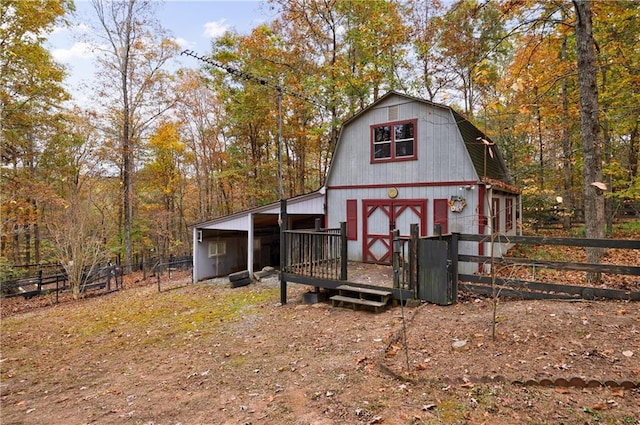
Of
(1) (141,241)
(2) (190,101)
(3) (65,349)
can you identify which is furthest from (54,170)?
(3) (65,349)

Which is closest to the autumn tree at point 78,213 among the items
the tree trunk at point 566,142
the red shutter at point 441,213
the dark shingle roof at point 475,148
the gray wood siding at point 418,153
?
the gray wood siding at point 418,153

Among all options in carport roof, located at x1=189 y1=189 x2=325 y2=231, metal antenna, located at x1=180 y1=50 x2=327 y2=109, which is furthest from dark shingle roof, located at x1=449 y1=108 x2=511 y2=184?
metal antenna, located at x1=180 y1=50 x2=327 y2=109

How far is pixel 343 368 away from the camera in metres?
4.11

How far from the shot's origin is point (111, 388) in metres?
4.58

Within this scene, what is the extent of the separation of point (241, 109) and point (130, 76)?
231 inches

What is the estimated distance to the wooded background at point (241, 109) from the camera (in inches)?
488

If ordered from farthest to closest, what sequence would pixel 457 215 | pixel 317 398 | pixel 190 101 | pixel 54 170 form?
pixel 190 101
pixel 54 170
pixel 457 215
pixel 317 398

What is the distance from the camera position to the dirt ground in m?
2.97

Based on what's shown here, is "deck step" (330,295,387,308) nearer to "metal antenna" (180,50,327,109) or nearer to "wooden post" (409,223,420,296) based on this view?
"wooden post" (409,223,420,296)

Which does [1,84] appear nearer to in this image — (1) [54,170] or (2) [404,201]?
(1) [54,170]

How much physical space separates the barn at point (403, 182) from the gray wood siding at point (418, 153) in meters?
0.03

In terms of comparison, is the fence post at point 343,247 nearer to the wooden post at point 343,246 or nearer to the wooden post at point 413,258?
the wooden post at point 343,246

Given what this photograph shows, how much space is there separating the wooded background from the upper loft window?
15.8ft

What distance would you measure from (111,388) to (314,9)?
17.0 meters
